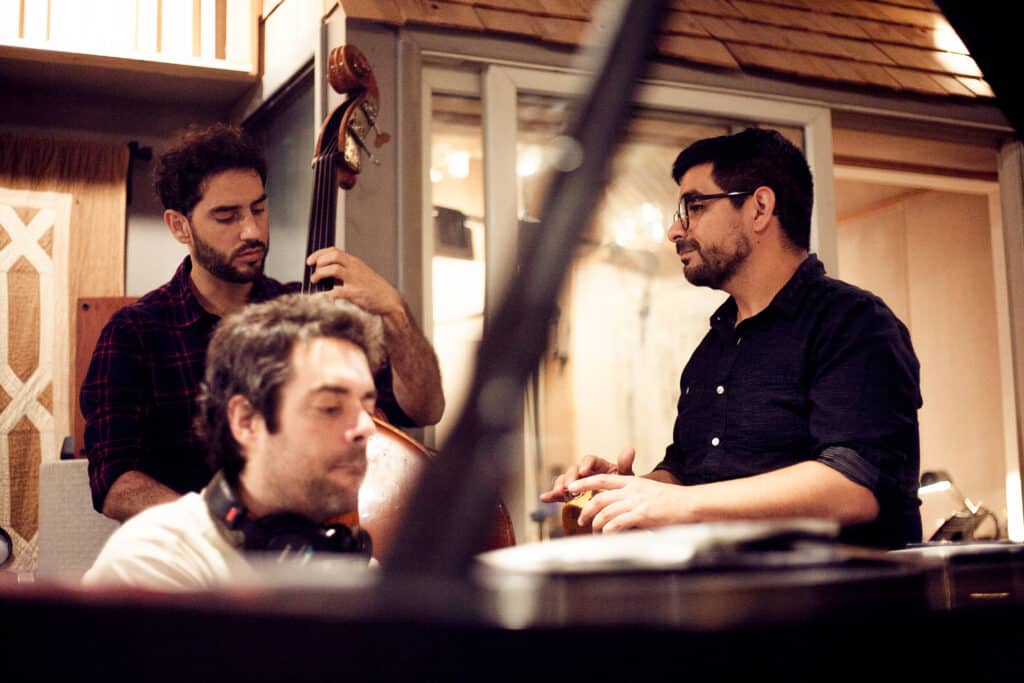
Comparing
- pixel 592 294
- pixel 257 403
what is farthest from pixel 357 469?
pixel 592 294

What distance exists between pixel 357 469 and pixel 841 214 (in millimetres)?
5175

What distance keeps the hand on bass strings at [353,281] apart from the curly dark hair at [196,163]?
16.7 inches

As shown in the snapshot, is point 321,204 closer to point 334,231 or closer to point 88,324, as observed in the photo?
point 334,231

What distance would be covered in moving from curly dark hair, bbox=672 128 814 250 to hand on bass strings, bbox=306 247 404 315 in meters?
0.74

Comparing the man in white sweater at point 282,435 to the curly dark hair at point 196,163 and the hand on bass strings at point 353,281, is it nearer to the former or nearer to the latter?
the hand on bass strings at point 353,281

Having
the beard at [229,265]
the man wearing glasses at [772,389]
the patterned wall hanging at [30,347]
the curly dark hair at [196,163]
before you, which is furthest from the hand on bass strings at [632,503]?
the patterned wall hanging at [30,347]

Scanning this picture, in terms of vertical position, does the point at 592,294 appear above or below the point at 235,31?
below

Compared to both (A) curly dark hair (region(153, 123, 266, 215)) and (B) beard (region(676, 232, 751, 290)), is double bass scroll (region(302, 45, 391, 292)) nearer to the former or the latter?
(A) curly dark hair (region(153, 123, 266, 215))

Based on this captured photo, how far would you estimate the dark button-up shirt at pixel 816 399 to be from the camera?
1.88 m

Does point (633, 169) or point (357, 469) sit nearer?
point (357, 469)

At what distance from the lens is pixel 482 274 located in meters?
3.19

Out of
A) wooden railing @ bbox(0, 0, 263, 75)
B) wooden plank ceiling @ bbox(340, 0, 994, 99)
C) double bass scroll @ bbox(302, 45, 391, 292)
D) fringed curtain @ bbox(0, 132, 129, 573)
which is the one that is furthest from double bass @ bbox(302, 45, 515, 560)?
fringed curtain @ bbox(0, 132, 129, 573)

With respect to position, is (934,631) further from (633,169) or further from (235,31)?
(235,31)

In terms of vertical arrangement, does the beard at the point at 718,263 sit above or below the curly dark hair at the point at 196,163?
below
